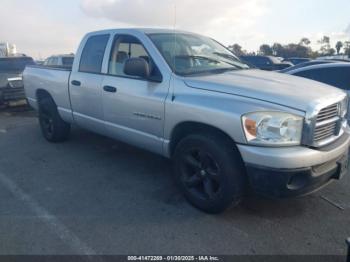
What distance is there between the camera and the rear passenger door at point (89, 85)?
4.47 metres

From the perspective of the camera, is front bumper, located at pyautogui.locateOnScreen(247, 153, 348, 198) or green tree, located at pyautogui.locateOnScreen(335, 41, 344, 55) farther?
green tree, located at pyautogui.locateOnScreen(335, 41, 344, 55)

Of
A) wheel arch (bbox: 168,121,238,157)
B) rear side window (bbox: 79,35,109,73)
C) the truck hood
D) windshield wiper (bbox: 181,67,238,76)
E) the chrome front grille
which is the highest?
rear side window (bbox: 79,35,109,73)

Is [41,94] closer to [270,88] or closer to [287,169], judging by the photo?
[270,88]

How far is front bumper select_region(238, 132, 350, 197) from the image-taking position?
270cm

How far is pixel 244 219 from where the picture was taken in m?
3.26

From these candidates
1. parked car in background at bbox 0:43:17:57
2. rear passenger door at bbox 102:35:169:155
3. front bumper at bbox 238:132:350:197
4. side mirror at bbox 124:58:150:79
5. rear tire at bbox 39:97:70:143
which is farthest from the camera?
parked car in background at bbox 0:43:17:57

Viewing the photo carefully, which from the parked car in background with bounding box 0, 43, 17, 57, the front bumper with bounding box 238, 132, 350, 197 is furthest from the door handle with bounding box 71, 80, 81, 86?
the parked car in background with bounding box 0, 43, 17, 57

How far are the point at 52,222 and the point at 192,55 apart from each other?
241cm

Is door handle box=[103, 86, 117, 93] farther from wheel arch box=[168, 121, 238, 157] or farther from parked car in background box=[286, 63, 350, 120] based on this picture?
parked car in background box=[286, 63, 350, 120]

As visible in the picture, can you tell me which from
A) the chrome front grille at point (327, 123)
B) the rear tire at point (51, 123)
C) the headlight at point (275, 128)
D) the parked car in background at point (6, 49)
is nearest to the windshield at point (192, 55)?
the headlight at point (275, 128)

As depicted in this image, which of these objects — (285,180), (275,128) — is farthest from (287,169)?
(275,128)

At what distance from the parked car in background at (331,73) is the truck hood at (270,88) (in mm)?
2468

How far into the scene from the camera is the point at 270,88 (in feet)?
9.98

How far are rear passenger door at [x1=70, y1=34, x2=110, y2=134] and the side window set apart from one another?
0.22 m
